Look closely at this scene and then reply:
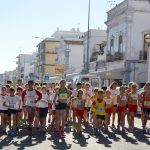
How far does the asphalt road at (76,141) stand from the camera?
456 inches

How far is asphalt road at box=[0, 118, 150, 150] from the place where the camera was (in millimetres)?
11578

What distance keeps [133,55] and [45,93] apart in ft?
81.1

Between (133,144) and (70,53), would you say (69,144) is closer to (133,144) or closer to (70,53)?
(133,144)

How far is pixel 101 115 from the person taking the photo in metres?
14.3

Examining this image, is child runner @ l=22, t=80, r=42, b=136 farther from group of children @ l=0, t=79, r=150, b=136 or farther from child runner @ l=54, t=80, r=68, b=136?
child runner @ l=54, t=80, r=68, b=136

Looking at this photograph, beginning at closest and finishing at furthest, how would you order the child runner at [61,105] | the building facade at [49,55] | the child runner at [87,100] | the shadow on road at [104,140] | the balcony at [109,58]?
1. the shadow on road at [104,140]
2. the child runner at [61,105]
3. the child runner at [87,100]
4. the balcony at [109,58]
5. the building facade at [49,55]

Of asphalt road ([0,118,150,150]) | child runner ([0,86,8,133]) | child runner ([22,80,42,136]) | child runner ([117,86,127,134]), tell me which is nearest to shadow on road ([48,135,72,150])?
asphalt road ([0,118,150,150])

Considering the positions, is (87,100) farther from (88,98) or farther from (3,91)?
(3,91)

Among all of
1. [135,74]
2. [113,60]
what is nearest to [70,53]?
[113,60]

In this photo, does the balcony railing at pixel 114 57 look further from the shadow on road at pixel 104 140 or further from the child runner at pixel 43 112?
the shadow on road at pixel 104 140

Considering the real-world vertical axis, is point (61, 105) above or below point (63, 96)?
below

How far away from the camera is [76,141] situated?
12.7 m

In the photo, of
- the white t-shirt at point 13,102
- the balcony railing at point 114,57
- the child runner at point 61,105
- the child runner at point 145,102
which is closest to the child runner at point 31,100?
the white t-shirt at point 13,102

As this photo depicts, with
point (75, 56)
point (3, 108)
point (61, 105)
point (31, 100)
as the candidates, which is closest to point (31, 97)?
point (31, 100)
